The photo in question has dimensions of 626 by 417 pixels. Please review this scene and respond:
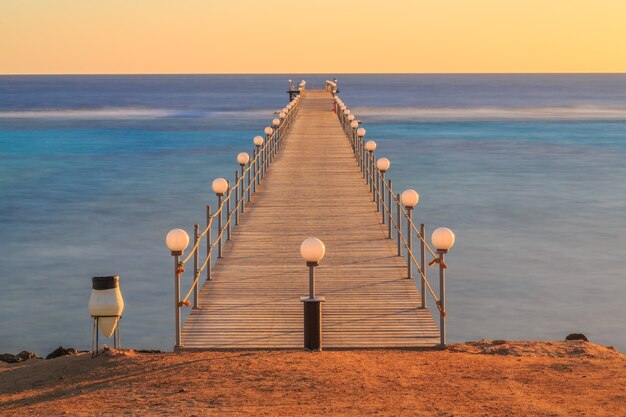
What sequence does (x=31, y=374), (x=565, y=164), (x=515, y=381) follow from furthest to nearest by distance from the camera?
(x=565, y=164) < (x=31, y=374) < (x=515, y=381)

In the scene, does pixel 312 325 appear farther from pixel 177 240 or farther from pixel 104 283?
pixel 104 283

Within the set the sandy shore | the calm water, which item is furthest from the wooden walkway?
the calm water

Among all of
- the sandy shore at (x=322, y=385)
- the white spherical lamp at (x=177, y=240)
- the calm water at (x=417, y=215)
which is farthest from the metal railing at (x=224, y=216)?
the calm water at (x=417, y=215)

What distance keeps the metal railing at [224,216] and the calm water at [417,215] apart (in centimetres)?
129

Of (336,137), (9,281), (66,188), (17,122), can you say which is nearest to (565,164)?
(336,137)

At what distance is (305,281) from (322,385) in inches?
138

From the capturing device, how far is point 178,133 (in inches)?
2055

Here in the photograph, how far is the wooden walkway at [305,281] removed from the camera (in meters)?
8.88

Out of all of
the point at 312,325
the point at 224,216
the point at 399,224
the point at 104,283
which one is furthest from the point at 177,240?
the point at 224,216

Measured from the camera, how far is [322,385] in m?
7.23

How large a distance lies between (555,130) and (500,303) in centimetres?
4140

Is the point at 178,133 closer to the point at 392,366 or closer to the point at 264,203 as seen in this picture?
the point at 264,203

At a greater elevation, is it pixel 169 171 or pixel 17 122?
pixel 17 122

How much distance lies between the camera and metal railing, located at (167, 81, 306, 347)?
8961mm
